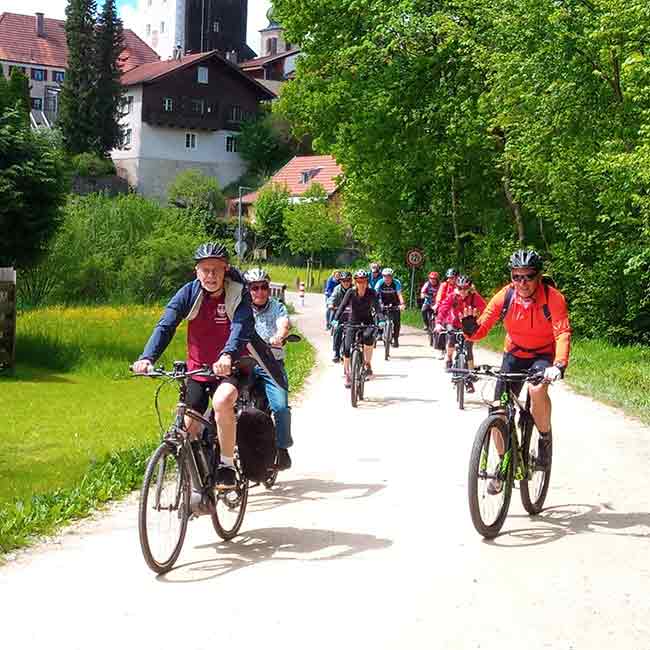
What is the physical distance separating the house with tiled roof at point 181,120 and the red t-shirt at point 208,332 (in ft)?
282

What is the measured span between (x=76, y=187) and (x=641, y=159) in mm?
66392

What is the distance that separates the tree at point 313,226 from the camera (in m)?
72.6

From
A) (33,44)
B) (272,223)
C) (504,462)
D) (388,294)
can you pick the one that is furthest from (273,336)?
(33,44)

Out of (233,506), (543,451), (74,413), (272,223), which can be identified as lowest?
(74,413)

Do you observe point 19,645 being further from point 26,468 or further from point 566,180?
point 566,180

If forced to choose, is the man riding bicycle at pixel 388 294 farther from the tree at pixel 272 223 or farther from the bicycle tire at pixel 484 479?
the tree at pixel 272 223

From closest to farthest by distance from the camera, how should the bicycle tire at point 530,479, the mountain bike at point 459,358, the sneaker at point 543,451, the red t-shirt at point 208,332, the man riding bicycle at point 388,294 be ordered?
the red t-shirt at point 208,332
the bicycle tire at point 530,479
the sneaker at point 543,451
the mountain bike at point 459,358
the man riding bicycle at point 388,294

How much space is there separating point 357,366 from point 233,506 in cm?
851

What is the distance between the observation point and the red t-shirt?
7824 millimetres

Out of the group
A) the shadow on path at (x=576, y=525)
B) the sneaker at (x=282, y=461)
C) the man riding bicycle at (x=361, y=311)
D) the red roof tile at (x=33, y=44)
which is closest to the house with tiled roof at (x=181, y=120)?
the red roof tile at (x=33, y=44)

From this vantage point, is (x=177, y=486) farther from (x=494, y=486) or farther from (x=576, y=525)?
(x=576, y=525)

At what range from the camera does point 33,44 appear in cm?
11650

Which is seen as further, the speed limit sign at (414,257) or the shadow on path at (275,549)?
the speed limit sign at (414,257)

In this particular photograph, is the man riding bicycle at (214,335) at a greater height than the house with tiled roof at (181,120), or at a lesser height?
lesser
